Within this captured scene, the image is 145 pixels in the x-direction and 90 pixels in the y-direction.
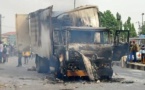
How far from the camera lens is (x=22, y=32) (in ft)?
73.9

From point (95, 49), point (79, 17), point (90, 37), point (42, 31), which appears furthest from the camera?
point (42, 31)

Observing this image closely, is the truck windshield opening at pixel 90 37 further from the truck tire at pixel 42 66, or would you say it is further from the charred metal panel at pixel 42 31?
the truck tire at pixel 42 66

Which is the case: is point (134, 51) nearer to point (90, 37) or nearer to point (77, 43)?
point (90, 37)

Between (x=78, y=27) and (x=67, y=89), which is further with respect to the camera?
(x=78, y=27)

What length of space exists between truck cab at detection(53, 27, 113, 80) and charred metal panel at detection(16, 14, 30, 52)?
287 inches

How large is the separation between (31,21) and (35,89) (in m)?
9.16

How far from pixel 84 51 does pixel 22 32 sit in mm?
8825

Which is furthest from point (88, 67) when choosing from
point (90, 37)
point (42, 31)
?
point (42, 31)

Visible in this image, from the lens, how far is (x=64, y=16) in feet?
52.7

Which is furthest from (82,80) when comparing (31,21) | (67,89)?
(31,21)

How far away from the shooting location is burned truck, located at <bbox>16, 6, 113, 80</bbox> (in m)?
14.3

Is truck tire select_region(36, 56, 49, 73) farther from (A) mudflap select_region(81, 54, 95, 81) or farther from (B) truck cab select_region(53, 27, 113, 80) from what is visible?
(A) mudflap select_region(81, 54, 95, 81)

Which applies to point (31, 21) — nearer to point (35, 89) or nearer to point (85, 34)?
point (85, 34)

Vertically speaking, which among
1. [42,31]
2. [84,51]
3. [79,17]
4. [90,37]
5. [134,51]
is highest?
[79,17]
